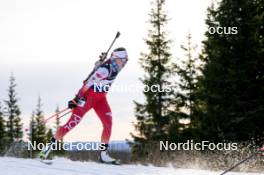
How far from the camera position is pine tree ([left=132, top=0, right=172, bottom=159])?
34.9 meters

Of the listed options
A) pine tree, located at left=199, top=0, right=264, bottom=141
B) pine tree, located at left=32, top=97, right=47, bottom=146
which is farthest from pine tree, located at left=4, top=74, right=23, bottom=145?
pine tree, located at left=199, top=0, right=264, bottom=141

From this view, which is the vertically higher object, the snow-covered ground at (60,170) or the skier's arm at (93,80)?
the skier's arm at (93,80)

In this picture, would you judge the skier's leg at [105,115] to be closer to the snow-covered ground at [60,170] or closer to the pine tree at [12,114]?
the snow-covered ground at [60,170]

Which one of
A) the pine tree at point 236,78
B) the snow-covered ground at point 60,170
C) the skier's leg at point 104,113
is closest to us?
the snow-covered ground at point 60,170

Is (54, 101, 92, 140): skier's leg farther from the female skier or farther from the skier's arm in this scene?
the skier's arm

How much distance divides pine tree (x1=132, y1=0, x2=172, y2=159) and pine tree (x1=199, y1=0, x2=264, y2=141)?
9435 mm

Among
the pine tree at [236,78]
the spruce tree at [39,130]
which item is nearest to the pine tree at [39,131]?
the spruce tree at [39,130]

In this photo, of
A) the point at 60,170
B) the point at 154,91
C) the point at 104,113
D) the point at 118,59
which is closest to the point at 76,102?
Answer: the point at 104,113

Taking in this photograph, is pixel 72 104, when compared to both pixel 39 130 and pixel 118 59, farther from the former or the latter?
pixel 39 130

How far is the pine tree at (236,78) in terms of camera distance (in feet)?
75.8

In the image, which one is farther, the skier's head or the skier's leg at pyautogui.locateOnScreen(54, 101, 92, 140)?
the skier's head

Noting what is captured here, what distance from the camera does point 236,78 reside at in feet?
76.5

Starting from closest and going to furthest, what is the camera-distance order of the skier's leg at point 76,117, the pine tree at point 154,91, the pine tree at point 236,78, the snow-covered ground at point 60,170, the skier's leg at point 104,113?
the snow-covered ground at point 60,170 < the skier's leg at point 76,117 < the skier's leg at point 104,113 < the pine tree at point 236,78 < the pine tree at point 154,91

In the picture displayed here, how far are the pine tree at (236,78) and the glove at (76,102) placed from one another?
41.0 ft
